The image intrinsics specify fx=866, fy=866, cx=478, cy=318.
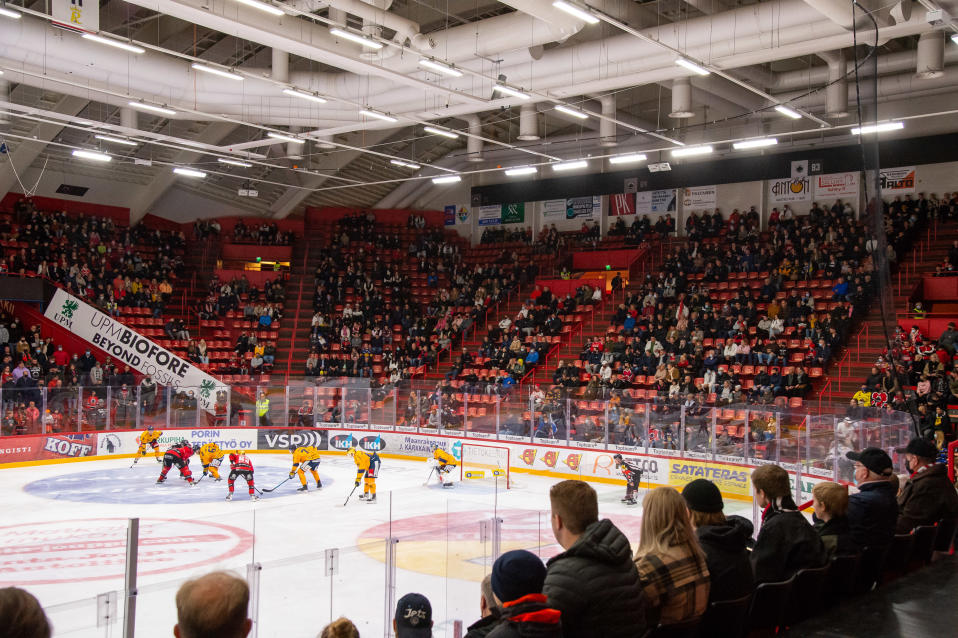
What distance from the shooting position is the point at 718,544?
458cm

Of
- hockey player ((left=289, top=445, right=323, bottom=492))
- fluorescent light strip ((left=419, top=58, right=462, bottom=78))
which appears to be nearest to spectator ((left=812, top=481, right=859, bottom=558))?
fluorescent light strip ((left=419, top=58, right=462, bottom=78))

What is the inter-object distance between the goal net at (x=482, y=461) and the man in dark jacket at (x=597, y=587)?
53.7 ft

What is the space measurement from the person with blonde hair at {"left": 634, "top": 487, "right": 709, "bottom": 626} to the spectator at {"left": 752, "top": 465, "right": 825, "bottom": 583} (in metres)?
1.06

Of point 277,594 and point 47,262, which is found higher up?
point 47,262

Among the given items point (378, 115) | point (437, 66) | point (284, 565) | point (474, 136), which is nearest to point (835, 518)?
point (284, 565)

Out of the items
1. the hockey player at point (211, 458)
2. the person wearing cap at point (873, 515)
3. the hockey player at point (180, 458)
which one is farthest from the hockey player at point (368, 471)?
the person wearing cap at point (873, 515)

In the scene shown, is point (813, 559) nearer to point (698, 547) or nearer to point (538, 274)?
point (698, 547)

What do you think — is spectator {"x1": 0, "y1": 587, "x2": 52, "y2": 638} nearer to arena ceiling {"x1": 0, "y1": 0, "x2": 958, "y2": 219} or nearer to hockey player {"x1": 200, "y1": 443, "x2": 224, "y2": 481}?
arena ceiling {"x1": 0, "y1": 0, "x2": 958, "y2": 219}

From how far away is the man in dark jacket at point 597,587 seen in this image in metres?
3.60

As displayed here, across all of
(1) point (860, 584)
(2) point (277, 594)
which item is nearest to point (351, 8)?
(2) point (277, 594)

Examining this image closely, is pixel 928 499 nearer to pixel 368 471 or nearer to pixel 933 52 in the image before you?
pixel 368 471

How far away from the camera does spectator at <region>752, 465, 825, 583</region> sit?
16.8 feet

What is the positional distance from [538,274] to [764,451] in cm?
1816

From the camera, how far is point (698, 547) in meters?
4.27
